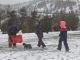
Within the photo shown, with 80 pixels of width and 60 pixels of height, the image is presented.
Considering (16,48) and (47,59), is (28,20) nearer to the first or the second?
(16,48)

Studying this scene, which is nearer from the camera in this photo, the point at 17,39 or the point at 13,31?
the point at 17,39

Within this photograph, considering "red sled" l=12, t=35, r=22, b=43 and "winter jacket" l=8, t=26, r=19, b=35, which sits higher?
"winter jacket" l=8, t=26, r=19, b=35

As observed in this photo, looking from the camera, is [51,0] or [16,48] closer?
[16,48]

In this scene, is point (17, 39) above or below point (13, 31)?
below

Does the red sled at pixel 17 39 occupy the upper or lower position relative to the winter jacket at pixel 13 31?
lower

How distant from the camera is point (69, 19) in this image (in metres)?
76.2

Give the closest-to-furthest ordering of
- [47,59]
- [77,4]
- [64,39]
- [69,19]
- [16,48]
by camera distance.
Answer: [47,59], [64,39], [16,48], [69,19], [77,4]

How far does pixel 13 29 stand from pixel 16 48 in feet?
4.26

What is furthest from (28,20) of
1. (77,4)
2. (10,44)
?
(77,4)

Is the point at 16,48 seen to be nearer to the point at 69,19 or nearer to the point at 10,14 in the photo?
the point at 10,14

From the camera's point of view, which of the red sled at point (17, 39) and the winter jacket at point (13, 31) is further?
the winter jacket at point (13, 31)

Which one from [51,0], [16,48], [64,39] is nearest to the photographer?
[64,39]

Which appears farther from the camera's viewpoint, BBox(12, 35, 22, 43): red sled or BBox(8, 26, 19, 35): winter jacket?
BBox(8, 26, 19, 35): winter jacket

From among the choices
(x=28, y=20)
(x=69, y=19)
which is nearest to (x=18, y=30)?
(x=28, y=20)
